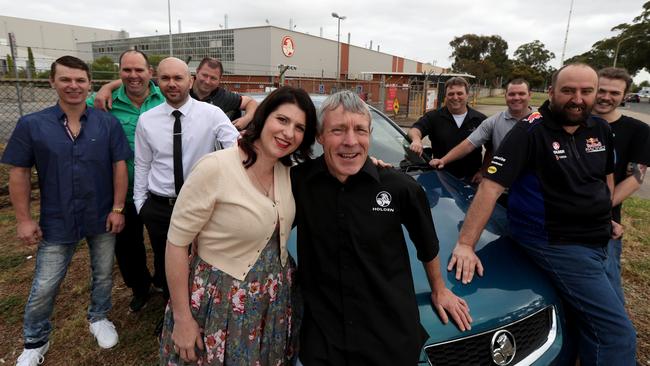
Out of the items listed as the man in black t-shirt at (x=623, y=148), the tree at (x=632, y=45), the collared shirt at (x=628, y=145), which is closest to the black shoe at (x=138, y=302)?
the man in black t-shirt at (x=623, y=148)

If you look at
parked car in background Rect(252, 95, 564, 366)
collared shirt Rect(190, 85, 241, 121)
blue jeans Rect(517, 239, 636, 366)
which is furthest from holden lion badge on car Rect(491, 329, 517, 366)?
collared shirt Rect(190, 85, 241, 121)

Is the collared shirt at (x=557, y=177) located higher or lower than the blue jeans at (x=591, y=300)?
higher

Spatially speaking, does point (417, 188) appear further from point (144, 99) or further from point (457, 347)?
point (144, 99)

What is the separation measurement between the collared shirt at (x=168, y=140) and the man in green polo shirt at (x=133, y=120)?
398 millimetres

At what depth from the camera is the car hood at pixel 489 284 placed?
1620 mm

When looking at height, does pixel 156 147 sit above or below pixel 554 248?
above

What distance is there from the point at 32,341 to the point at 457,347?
8.30 ft

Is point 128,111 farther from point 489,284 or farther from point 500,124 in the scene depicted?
point 500,124

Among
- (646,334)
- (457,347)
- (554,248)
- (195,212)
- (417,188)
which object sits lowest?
(646,334)

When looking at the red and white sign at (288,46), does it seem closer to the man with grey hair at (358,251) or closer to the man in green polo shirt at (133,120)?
the man in green polo shirt at (133,120)

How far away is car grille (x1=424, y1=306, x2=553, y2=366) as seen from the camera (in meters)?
1.56

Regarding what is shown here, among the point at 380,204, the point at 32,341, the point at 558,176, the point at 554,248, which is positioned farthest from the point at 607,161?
the point at 32,341

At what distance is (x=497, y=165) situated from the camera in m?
2.08

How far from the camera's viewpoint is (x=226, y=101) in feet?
11.4
